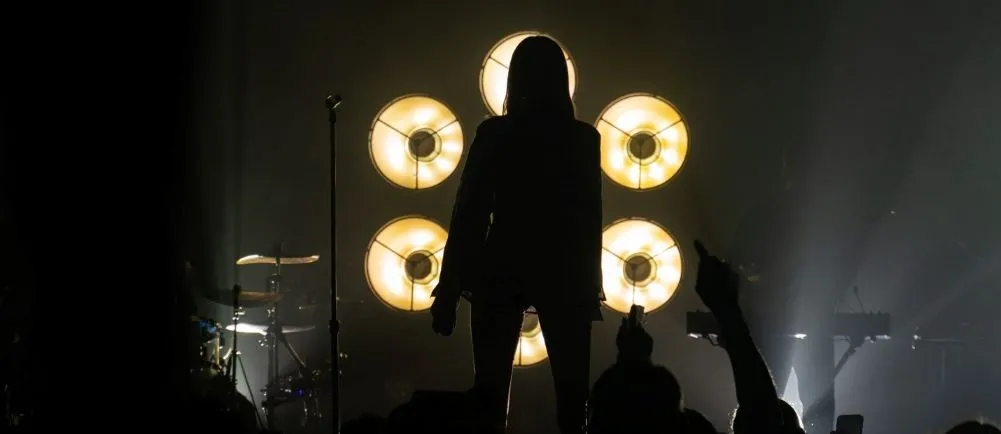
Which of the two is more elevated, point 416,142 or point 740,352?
point 416,142

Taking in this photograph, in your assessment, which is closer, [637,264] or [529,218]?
[529,218]

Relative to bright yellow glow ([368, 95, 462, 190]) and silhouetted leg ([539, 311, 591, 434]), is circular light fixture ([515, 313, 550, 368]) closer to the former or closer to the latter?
bright yellow glow ([368, 95, 462, 190])

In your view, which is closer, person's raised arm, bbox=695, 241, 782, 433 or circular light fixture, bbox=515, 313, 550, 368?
person's raised arm, bbox=695, 241, 782, 433

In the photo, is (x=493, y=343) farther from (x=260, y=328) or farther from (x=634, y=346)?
(x=260, y=328)

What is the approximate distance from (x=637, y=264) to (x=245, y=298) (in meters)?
2.33

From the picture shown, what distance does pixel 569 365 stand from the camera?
3754 mm

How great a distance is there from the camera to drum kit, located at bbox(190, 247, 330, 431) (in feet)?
20.0

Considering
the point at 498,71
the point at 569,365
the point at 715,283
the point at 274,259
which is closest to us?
the point at 715,283

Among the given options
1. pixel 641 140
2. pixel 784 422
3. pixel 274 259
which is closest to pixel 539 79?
pixel 784 422

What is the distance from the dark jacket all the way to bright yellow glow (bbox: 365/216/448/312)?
2326mm

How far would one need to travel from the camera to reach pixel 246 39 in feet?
21.8

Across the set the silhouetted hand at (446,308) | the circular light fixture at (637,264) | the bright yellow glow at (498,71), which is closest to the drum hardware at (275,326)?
the bright yellow glow at (498,71)

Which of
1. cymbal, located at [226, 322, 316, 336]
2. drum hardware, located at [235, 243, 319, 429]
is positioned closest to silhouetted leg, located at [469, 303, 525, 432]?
drum hardware, located at [235, 243, 319, 429]

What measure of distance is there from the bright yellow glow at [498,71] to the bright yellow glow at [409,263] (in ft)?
2.61
